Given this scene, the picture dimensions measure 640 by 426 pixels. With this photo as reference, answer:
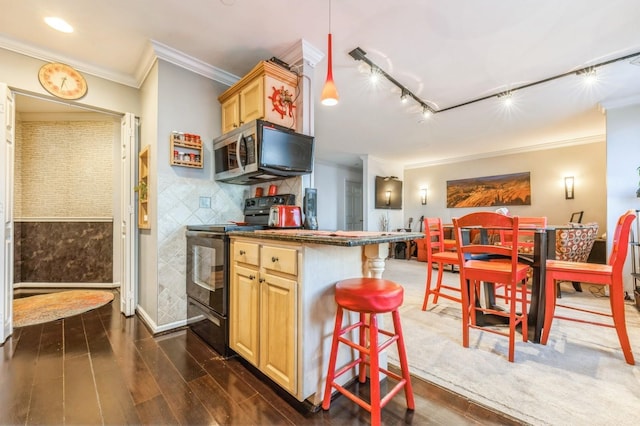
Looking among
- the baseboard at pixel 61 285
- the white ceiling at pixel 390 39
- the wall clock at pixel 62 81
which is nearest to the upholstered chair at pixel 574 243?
the white ceiling at pixel 390 39

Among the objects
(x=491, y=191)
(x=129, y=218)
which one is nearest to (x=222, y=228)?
(x=129, y=218)

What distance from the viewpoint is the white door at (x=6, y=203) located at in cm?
220

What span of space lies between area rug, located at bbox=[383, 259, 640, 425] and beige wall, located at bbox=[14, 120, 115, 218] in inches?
185

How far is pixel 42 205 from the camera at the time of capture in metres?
4.11

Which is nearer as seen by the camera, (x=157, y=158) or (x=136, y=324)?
(x=157, y=158)

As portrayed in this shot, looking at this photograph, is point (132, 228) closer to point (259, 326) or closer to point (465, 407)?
point (259, 326)

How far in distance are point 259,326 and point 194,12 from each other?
7.33ft

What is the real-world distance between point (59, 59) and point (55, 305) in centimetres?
266

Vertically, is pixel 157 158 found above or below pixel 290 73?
below

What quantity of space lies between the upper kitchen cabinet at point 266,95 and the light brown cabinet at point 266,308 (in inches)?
44.7

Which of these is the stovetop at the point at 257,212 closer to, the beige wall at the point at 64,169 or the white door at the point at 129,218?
the white door at the point at 129,218

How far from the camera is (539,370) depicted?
1.80m

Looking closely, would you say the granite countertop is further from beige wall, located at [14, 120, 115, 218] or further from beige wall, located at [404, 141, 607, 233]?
beige wall, located at [404, 141, 607, 233]

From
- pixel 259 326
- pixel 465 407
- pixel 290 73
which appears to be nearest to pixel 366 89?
pixel 290 73
